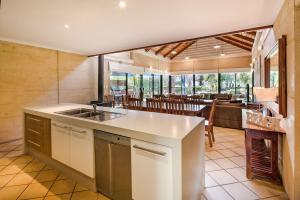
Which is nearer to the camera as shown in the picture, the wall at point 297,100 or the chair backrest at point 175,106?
the wall at point 297,100

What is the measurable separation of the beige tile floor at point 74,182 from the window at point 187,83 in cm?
660

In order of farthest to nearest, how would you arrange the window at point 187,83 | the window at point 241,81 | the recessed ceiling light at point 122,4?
1. the window at point 187,83
2. the window at point 241,81
3. the recessed ceiling light at point 122,4

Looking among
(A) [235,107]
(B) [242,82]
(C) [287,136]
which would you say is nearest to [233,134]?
(A) [235,107]

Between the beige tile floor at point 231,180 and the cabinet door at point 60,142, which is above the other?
the cabinet door at point 60,142

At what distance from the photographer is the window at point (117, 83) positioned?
6.44m

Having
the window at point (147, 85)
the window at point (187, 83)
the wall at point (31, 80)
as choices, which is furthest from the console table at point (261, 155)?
the window at point (187, 83)

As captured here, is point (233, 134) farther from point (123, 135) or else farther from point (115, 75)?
point (115, 75)

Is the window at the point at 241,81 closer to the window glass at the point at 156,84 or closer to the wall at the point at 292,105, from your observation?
the window glass at the point at 156,84

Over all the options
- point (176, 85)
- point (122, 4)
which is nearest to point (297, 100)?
point (122, 4)

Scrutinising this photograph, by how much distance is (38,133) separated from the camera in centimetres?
276

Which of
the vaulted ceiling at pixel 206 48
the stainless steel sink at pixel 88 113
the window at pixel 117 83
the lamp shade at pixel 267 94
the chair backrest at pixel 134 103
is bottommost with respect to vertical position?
the stainless steel sink at pixel 88 113

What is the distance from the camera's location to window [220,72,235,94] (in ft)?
27.8

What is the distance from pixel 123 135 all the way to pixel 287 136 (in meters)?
1.83

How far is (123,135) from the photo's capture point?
5.46ft
